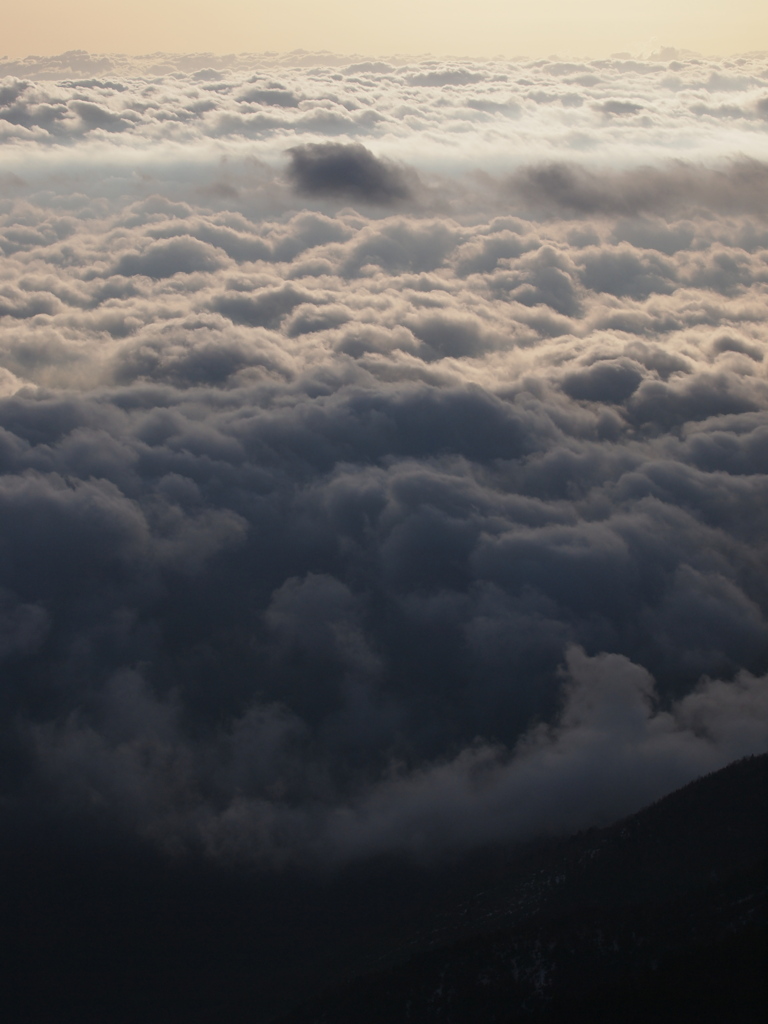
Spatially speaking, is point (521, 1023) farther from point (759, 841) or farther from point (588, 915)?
point (759, 841)

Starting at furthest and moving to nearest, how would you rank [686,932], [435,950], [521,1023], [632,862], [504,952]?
[632,862]
[435,950]
[504,952]
[686,932]
[521,1023]

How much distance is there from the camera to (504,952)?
535ft

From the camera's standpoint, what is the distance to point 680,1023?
387ft

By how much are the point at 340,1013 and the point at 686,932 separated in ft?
253

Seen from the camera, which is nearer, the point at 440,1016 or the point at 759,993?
the point at 759,993

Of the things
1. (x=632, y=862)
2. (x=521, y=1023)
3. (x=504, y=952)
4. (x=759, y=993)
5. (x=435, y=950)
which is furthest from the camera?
(x=632, y=862)

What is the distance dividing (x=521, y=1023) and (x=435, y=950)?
48.3 metres

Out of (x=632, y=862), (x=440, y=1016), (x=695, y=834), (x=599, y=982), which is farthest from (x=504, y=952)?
(x=695, y=834)

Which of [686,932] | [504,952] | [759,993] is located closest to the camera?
[759,993]

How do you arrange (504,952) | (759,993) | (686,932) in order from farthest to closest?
(504,952), (686,932), (759,993)

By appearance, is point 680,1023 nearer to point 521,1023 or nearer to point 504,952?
point 521,1023

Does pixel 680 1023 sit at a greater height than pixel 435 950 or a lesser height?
lesser

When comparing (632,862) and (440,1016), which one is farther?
(632,862)

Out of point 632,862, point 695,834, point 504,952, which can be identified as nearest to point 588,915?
point 504,952
